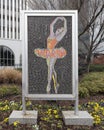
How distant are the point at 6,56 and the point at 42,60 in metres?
37.5

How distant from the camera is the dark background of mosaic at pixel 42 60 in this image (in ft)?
19.7

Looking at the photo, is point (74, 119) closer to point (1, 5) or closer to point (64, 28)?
point (64, 28)

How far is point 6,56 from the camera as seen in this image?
140 feet

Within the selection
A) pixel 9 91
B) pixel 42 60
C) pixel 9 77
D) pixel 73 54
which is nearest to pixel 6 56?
pixel 9 77

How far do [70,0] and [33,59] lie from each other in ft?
26.4

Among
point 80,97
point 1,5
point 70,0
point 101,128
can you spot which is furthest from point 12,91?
point 1,5

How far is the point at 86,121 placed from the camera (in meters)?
5.71

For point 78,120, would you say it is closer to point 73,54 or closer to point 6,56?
point 73,54

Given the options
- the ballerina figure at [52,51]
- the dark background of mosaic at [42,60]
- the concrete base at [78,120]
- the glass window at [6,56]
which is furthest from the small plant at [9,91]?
the glass window at [6,56]

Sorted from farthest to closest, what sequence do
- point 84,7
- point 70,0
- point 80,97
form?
point 84,7
point 70,0
point 80,97

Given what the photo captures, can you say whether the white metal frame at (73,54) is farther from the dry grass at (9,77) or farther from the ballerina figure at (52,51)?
the dry grass at (9,77)

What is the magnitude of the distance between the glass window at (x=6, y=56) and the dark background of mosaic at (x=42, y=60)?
121ft

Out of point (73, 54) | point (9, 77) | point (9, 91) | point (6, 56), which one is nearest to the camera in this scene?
point (73, 54)

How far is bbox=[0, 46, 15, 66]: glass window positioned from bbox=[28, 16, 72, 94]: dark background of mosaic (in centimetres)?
3690
